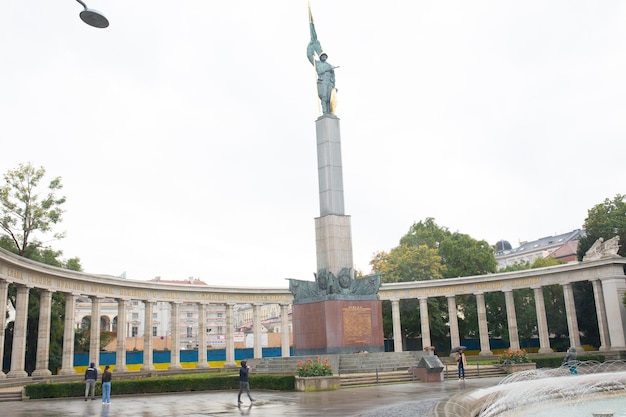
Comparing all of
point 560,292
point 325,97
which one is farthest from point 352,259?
point 560,292

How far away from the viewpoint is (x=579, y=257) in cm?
6419

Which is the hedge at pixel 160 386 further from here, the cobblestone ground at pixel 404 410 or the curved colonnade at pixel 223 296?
the cobblestone ground at pixel 404 410

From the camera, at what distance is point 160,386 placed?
31.9 meters

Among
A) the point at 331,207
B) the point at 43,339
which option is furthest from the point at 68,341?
the point at 331,207

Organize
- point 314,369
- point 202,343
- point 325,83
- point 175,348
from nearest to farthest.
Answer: point 314,369 → point 325,83 → point 175,348 → point 202,343

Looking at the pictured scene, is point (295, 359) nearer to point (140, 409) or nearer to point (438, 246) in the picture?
point (140, 409)

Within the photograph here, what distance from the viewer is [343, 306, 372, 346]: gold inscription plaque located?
35719mm

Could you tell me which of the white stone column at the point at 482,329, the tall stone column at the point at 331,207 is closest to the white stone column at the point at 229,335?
the tall stone column at the point at 331,207

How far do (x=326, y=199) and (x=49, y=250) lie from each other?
30447 mm

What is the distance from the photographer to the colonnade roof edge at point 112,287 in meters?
41.9

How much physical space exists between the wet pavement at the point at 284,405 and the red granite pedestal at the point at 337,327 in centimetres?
582

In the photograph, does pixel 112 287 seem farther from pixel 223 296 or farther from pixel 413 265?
pixel 413 265

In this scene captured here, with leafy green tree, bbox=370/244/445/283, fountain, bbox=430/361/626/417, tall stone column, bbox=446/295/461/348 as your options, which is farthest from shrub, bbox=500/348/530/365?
leafy green tree, bbox=370/244/445/283

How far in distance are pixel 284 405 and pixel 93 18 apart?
49.9ft
